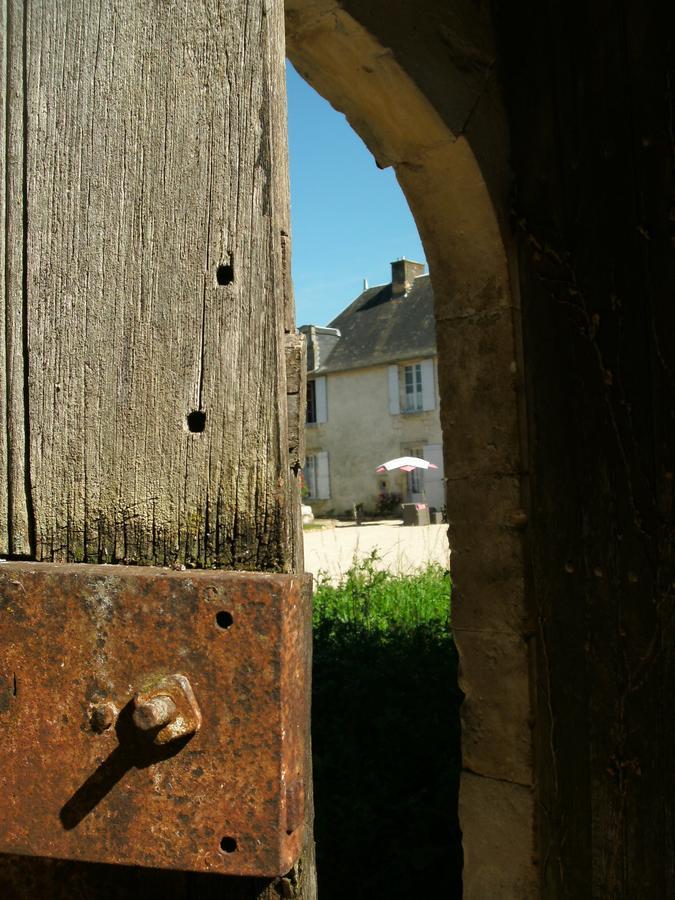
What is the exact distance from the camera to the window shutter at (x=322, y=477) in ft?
93.5

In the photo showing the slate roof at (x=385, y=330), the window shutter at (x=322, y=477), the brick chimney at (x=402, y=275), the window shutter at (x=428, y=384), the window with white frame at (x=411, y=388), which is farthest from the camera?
the brick chimney at (x=402, y=275)

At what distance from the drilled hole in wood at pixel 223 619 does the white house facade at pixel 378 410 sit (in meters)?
25.3

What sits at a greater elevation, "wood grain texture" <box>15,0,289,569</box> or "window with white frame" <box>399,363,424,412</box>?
"window with white frame" <box>399,363,424,412</box>

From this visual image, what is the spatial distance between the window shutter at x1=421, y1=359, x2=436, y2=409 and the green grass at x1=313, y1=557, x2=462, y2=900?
20952mm

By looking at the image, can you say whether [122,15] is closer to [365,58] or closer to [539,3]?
[365,58]

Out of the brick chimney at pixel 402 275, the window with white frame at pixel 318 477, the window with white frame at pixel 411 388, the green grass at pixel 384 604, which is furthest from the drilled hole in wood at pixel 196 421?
the brick chimney at pixel 402 275

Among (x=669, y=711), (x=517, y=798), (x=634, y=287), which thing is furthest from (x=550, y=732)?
(x=634, y=287)

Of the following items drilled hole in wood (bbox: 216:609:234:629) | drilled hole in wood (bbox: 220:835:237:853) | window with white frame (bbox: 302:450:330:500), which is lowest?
drilled hole in wood (bbox: 220:835:237:853)

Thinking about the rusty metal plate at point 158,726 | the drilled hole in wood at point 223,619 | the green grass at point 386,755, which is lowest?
the green grass at point 386,755

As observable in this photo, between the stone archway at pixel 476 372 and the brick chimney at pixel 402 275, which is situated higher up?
the brick chimney at pixel 402 275

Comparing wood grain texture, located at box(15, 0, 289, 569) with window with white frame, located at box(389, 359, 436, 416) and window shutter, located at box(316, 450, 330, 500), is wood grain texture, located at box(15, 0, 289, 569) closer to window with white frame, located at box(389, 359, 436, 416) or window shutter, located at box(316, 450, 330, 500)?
window with white frame, located at box(389, 359, 436, 416)

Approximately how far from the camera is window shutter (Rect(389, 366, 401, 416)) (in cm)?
2742

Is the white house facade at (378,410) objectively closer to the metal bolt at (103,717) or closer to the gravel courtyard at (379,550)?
the gravel courtyard at (379,550)

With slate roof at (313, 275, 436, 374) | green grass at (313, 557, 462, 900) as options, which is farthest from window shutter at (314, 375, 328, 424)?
green grass at (313, 557, 462, 900)
